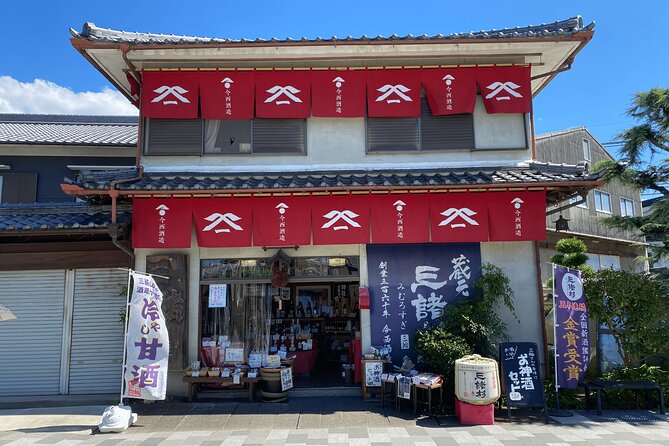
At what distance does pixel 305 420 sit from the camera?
8.03 m

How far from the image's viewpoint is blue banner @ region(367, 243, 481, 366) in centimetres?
965

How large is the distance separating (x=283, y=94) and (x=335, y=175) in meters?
2.37

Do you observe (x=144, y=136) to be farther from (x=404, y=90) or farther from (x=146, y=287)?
(x=404, y=90)

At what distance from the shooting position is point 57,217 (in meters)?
10.7

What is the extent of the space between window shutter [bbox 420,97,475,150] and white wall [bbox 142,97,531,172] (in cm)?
16

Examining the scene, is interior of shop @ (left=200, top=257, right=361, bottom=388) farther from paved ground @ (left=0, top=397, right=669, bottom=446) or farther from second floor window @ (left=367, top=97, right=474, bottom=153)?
second floor window @ (left=367, top=97, right=474, bottom=153)

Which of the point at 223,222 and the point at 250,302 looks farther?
the point at 250,302

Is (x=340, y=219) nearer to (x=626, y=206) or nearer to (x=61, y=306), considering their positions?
(x=61, y=306)

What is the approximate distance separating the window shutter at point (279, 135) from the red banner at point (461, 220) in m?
3.42

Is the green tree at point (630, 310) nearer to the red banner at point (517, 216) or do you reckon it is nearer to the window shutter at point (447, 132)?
the red banner at point (517, 216)

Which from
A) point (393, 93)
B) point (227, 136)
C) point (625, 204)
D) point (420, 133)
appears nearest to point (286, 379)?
point (227, 136)

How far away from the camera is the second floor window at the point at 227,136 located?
34.3 ft

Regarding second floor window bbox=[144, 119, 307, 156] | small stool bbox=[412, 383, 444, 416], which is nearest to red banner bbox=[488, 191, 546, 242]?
small stool bbox=[412, 383, 444, 416]

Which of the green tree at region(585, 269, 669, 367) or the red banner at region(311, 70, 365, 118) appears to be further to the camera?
the red banner at region(311, 70, 365, 118)
